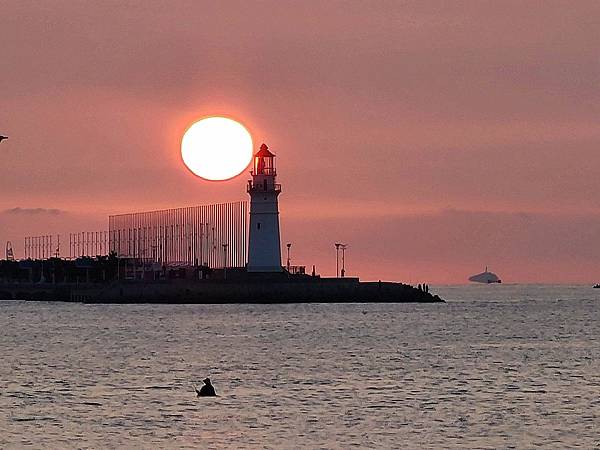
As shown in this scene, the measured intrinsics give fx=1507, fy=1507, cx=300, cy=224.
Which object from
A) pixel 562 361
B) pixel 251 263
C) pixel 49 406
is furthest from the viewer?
pixel 251 263

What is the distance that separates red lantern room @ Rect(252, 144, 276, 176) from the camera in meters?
184

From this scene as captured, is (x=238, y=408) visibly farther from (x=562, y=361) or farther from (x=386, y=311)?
(x=386, y=311)

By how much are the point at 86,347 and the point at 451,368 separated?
108 ft

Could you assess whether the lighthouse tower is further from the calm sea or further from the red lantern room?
the calm sea

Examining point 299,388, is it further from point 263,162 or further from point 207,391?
point 263,162

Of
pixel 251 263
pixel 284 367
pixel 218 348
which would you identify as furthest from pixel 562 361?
pixel 251 263

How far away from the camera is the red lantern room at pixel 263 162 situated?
18450cm

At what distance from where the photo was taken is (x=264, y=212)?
182 meters

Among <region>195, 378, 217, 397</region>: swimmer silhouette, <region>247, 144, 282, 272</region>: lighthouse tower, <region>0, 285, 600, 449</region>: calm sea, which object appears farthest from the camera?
<region>247, 144, 282, 272</region>: lighthouse tower

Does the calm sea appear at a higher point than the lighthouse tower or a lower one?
lower

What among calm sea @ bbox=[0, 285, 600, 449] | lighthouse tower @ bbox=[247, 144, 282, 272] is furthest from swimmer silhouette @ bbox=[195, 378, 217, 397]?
lighthouse tower @ bbox=[247, 144, 282, 272]

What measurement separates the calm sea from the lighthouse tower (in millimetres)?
39972

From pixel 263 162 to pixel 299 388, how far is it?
110 metres

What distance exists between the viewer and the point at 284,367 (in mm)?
91312
